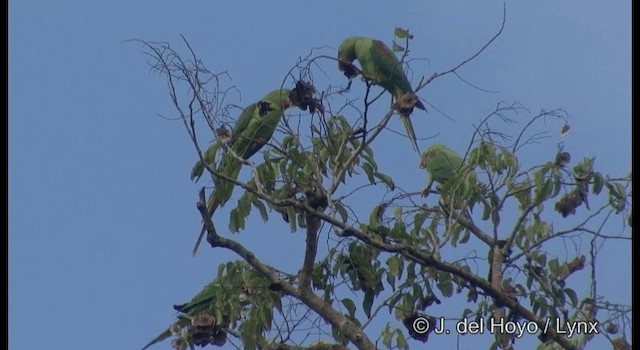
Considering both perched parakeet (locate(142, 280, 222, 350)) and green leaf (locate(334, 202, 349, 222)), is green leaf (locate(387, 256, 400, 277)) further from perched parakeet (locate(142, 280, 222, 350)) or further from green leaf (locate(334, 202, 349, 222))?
perched parakeet (locate(142, 280, 222, 350))

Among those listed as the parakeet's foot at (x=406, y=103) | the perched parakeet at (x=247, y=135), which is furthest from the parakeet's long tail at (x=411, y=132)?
the parakeet's foot at (x=406, y=103)

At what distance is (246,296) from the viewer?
12.3 feet

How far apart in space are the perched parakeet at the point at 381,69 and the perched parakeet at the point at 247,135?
0.93 feet

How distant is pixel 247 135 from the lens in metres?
4.36

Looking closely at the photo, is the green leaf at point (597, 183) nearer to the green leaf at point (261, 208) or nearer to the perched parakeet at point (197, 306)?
the green leaf at point (261, 208)

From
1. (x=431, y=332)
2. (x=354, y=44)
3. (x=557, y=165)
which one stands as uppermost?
(x=354, y=44)

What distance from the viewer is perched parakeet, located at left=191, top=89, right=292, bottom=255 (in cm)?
390

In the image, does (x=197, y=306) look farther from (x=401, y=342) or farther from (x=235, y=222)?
(x=401, y=342)

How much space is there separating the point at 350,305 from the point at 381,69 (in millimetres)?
1289

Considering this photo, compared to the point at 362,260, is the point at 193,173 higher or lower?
higher

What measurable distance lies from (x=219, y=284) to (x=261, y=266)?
7.3 inches

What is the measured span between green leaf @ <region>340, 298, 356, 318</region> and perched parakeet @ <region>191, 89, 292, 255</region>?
52 cm

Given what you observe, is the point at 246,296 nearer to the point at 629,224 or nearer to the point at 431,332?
the point at 431,332
